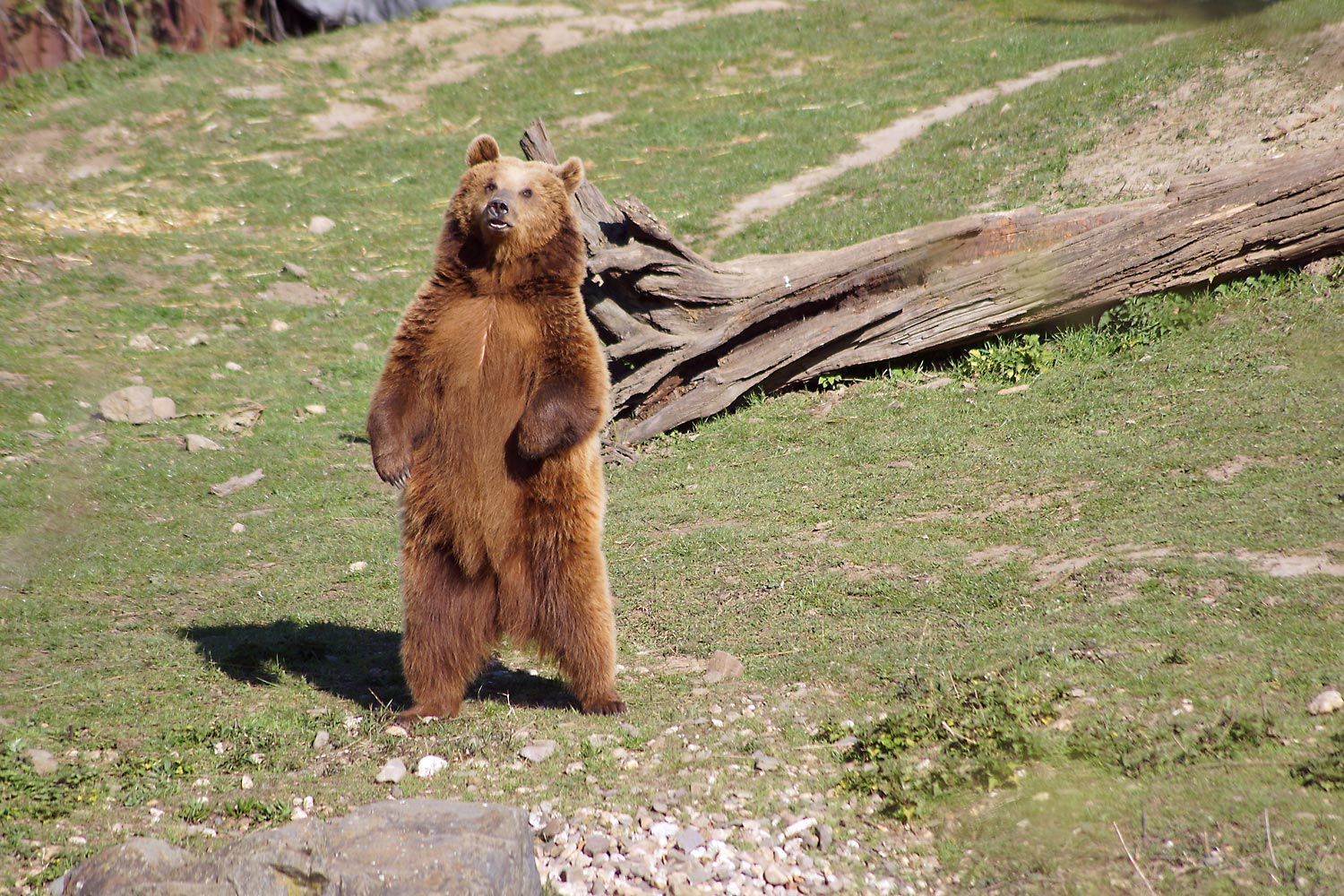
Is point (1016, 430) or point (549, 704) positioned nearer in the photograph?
point (549, 704)

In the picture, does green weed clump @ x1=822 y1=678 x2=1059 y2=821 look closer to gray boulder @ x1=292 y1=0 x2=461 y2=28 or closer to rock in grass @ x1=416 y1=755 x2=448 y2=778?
rock in grass @ x1=416 y1=755 x2=448 y2=778

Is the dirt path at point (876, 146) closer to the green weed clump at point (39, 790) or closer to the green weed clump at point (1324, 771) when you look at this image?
the green weed clump at point (39, 790)

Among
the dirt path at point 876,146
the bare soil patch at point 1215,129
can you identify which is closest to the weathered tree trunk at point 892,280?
the bare soil patch at point 1215,129

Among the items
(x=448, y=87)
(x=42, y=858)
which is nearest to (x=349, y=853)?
(x=42, y=858)

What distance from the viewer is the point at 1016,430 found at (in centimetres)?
877

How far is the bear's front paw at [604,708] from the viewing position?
17.7 feet

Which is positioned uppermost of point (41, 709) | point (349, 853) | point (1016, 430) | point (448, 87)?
point (448, 87)

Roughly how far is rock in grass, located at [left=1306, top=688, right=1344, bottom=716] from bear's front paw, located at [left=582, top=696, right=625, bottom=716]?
2.86 meters

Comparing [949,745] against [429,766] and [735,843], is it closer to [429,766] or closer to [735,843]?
[735,843]

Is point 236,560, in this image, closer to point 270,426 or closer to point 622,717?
point 270,426

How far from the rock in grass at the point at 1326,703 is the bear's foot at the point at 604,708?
2.86 meters

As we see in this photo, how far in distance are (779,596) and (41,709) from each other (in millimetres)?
3850

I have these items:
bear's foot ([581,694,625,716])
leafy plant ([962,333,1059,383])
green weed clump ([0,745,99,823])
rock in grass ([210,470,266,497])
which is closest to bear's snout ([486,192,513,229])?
bear's foot ([581,694,625,716])

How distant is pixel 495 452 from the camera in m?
5.21
